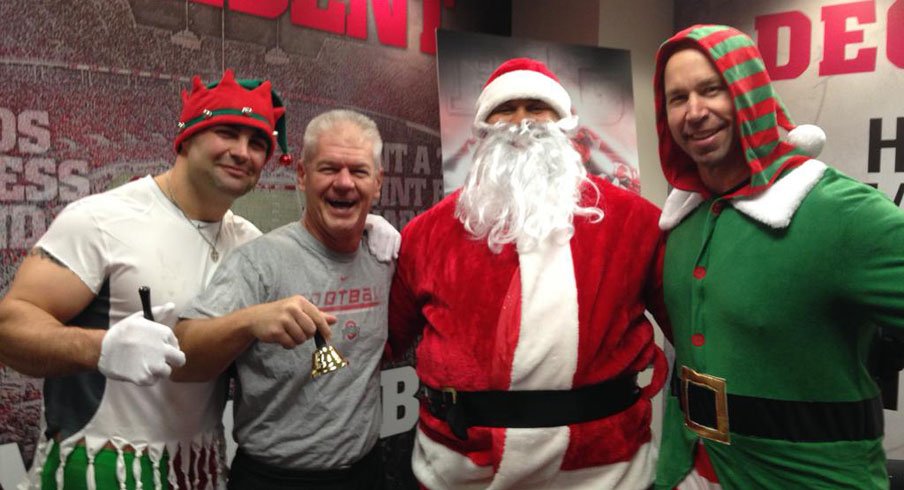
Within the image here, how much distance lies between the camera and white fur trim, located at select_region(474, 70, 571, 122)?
2020 mm

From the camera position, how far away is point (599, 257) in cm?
179

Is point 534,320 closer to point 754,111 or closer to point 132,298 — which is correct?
point 754,111

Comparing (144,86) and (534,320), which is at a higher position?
(144,86)

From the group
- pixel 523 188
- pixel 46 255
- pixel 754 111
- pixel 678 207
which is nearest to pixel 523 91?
pixel 523 188

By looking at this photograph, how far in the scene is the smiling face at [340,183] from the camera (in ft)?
5.82

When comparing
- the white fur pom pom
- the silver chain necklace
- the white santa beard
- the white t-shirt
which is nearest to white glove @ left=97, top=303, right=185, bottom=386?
the white t-shirt

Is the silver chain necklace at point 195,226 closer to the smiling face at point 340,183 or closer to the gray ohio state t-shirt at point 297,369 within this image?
the gray ohio state t-shirt at point 297,369

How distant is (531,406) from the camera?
1.71m

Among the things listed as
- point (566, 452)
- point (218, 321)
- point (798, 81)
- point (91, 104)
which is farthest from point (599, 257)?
point (798, 81)

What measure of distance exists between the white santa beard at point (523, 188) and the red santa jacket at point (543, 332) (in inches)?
1.5

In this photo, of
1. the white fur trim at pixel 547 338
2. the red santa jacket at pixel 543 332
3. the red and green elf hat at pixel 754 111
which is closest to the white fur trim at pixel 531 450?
the red santa jacket at pixel 543 332

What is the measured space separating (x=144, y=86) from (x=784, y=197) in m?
2.23

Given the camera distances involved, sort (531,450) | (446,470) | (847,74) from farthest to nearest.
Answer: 1. (847,74)
2. (446,470)
3. (531,450)

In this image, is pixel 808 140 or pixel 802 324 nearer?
pixel 802 324
